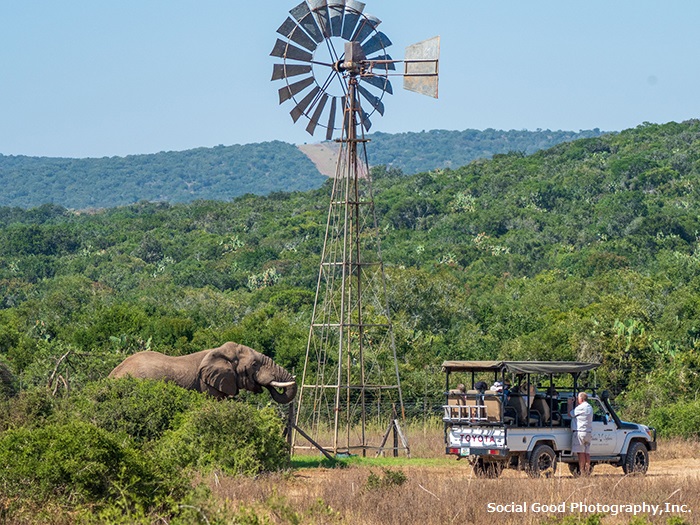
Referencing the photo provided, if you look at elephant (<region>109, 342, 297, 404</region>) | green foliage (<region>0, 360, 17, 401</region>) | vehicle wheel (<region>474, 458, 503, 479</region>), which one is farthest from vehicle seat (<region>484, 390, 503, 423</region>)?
green foliage (<region>0, 360, 17, 401</region>)

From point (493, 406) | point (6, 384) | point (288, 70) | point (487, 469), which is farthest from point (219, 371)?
point (493, 406)

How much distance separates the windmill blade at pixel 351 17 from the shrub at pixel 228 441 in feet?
29.3

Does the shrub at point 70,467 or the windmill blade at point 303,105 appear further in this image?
the windmill blade at point 303,105

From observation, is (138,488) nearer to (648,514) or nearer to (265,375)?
(648,514)

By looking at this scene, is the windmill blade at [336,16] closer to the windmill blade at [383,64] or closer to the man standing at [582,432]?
the windmill blade at [383,64]

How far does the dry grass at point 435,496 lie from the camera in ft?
54.7

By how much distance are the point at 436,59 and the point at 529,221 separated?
79.8 metres

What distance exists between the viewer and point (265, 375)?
92.7 feet

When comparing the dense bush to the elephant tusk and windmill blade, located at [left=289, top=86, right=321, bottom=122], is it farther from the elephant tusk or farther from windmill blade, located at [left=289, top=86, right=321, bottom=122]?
windmill blade, located at [left=289, top=86, right=321, bottom=122]

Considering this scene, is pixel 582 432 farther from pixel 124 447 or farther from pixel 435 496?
pixel 124 447

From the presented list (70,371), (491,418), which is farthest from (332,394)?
(491,418)

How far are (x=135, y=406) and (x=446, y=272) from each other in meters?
53.4

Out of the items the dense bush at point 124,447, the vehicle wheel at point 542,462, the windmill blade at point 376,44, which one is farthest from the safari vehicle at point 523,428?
the windmill blade at point 376,44

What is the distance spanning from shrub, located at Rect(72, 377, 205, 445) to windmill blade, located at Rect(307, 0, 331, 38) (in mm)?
8102
